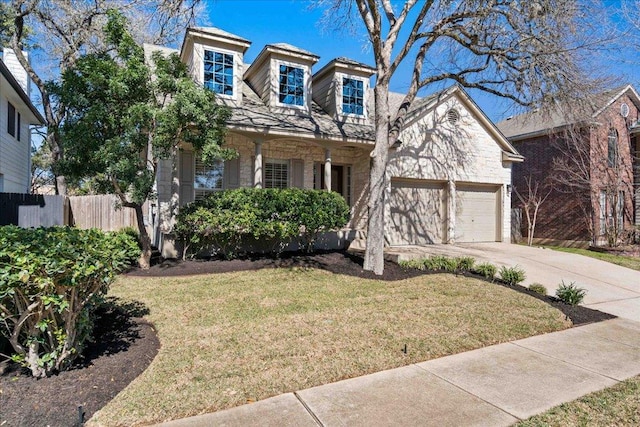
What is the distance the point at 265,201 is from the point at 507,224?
10973 mm

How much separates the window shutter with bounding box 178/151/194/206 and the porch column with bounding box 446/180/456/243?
378 inches

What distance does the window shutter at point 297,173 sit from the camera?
1302 cm

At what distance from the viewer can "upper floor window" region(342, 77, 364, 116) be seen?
1391cm

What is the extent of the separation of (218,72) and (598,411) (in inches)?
476

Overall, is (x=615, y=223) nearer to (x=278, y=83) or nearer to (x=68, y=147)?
(x=278, y=83)

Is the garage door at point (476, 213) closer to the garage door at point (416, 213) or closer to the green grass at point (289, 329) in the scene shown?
the garage door at point (416, 213)

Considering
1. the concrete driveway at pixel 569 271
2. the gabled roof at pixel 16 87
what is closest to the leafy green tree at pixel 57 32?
the gabled roof at pixel 16 87

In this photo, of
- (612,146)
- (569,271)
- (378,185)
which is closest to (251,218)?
(378,185)

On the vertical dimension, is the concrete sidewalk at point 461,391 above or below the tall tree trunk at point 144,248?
below

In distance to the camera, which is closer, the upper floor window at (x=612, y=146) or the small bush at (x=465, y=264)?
the small bush at (x=465, y=264)

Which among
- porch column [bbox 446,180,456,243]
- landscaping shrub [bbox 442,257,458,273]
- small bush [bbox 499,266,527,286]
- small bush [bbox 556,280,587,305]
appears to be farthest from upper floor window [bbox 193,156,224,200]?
small bush [bbox 556,280,587,305]

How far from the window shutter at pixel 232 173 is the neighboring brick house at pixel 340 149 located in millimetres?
32

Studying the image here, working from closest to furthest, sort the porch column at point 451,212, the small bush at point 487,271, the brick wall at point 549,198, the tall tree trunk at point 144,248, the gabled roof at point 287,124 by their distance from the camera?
the small bush at point 487,271
the tall tree trunk at point 144,248
the gabled roof at point 287,124
the porch column at point 451,212
the brick wall at point 549,198

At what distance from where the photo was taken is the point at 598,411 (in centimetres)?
325
